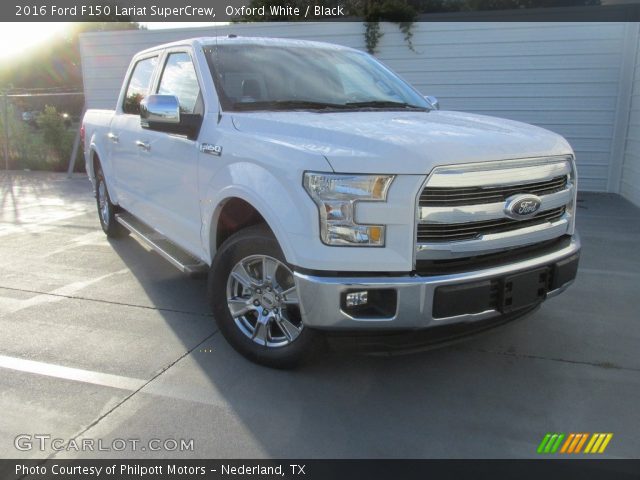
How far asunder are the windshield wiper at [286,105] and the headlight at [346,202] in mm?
1113

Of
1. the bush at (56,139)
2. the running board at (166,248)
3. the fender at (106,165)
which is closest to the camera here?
the running board at (166,248)

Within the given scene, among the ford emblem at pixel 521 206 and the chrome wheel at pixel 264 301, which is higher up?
the ford emblem at pixel 521 206

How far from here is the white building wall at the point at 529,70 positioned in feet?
31.1

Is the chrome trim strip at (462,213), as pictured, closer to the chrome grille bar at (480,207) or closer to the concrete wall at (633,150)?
the chrome grille bar at (480,207)

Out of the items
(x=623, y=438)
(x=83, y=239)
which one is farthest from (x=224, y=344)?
(x=83, y=239)

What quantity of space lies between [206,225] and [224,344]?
0.83m

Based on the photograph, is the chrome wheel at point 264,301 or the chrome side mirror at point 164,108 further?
the chrome side mirror at point 164,108

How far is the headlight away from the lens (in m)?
2.78

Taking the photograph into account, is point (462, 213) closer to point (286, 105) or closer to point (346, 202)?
point (346, 202)

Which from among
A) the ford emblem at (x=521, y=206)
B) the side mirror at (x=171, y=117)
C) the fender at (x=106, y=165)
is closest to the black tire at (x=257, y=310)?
Answer: the side mirror at (x=171, y=117)

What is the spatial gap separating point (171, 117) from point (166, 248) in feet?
4.31

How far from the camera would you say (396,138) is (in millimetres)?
2947

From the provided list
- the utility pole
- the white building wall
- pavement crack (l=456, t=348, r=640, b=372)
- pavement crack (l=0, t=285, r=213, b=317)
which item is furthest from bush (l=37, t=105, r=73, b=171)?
pavement crack (l=456, t=348, r=640, b=372)

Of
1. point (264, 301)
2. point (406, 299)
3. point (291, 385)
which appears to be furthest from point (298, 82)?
point (291, 385)
